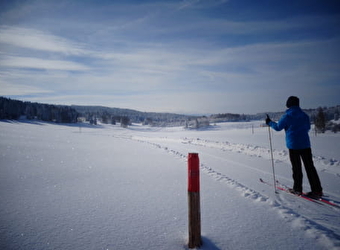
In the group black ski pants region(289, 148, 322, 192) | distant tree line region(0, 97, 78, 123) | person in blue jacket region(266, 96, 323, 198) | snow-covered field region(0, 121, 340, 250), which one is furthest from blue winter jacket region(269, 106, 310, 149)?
distant tree line region(0, 97, 78, 123)

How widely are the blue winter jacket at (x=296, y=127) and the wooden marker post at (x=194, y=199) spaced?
333cm

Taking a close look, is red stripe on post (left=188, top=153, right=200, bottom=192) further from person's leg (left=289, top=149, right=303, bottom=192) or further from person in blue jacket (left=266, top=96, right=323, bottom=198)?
person's leg (left=289, top=149, right=303, bottom=192)

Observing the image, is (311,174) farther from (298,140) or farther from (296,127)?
(296,127)

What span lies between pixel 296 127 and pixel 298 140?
311 mm

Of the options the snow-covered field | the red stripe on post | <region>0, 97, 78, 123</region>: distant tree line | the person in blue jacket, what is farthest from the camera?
<region>0, 97, 78, 123</region>: distant tree line

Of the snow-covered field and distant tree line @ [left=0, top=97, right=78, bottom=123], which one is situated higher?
distant tree line @ [left=0, top=97, right=78, bottom=123]

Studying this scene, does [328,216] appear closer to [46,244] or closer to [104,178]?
[46,244]

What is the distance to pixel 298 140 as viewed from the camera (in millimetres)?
4281

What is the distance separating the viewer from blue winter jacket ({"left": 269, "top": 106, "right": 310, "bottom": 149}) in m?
4.27

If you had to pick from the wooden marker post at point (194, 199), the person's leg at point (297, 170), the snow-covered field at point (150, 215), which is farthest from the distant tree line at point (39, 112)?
the person's leg at point (297, 170)

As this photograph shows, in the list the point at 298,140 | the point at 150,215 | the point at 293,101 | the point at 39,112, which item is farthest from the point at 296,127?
the point at 39,112

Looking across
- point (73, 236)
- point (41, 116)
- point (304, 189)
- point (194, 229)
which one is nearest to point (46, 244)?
point (73, 236)

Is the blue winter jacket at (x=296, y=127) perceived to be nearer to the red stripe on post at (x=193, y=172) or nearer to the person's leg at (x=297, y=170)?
the person's leg at (x=297, y=170)

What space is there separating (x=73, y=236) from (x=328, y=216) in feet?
13.6
